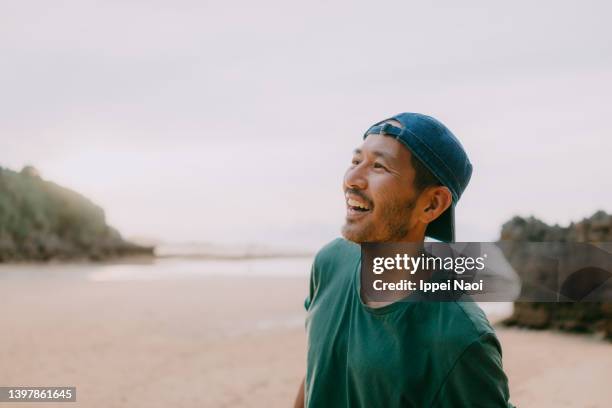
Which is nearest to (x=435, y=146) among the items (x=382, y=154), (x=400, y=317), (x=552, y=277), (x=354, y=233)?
(x=382, y=154)

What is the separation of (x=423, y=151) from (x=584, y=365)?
878 centimetres

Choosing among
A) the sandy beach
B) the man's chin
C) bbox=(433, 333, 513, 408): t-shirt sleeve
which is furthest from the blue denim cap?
the sandy beach

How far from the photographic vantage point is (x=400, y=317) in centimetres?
184

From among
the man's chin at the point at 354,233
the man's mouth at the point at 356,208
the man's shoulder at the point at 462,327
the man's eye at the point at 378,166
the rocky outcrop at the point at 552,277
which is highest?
the man's eye at the point at 378,166

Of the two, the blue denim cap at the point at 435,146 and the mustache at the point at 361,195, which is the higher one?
the blue denim cap at the point at 435,146

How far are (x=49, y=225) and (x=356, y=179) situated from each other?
34.9 m

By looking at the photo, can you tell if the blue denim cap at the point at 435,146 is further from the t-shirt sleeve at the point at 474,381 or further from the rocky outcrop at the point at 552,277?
the rocky outcrop at the point at 552,277

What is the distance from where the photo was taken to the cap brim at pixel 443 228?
2.13 meters

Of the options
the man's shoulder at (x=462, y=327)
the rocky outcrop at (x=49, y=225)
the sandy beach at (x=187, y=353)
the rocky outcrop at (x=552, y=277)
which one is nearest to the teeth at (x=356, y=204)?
the man's shoulder at (x=462, y=327)

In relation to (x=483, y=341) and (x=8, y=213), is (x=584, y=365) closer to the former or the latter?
(x=483, y=341)

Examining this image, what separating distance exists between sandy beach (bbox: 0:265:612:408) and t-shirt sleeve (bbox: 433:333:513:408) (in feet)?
20.6

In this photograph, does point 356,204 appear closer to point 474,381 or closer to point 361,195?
point 361,195

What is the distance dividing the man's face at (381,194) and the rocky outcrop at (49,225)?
100.0 feet

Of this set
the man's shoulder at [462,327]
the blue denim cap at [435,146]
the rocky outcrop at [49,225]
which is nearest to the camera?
the man's shoulder at [462,327]
